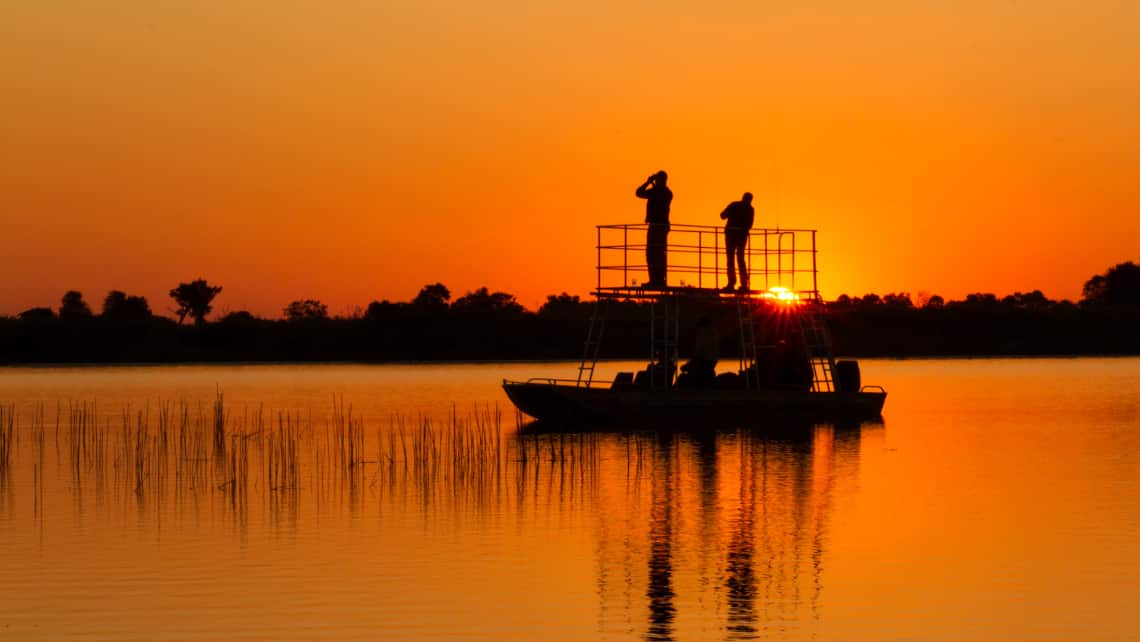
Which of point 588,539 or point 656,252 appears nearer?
point 588,539

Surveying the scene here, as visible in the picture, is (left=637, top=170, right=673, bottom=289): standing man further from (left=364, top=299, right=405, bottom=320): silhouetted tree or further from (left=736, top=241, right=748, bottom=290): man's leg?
(left=364, top=299, right=405, bottom=320): silhouetted tree

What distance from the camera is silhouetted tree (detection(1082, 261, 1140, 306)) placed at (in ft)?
580

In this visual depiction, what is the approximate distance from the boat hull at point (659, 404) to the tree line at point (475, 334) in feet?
248

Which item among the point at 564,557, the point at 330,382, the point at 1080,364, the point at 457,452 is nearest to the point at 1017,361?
the point at 1080,364

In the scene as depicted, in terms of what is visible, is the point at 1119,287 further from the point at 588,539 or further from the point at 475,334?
the point at 588,539

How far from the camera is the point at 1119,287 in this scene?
179500 millimetres

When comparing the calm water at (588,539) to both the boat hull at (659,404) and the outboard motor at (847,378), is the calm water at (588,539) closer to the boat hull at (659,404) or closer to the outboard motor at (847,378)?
the boat hull at (659,404)

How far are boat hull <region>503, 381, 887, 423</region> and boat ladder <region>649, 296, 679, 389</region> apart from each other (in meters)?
0.91

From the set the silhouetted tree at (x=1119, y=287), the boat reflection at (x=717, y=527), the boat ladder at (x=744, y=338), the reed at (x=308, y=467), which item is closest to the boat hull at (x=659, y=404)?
the boat reflection at (x=717, y=527)

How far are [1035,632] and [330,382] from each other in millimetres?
78480

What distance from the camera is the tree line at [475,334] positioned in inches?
5064

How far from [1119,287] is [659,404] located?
145 meters

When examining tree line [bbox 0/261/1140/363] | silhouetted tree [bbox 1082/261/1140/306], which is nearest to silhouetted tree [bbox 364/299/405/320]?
tree line [bbox 0/261/1140/363]

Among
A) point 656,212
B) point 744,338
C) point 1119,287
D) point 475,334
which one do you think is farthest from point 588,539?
point 1119,287
